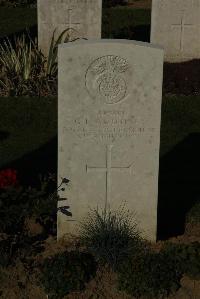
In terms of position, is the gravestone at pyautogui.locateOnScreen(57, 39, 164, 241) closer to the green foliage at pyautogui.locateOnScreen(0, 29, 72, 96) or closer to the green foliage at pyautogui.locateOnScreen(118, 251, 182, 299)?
the green foliage at pyautogui.locateOnScreen(118, 251, 182, 299)

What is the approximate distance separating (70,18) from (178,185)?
5835mm

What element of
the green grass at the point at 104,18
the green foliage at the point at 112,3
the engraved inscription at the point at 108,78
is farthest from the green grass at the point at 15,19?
the engraved inscription at the point at 108,78

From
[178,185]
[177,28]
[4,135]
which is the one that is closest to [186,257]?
[178,185]

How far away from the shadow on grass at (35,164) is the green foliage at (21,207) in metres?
1.24

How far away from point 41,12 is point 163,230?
22.8ft

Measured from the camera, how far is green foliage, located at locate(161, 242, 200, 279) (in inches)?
257

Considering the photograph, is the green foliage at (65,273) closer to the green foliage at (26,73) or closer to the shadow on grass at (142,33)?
the green foliage at (26,73)

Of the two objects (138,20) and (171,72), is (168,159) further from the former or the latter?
(138,20)

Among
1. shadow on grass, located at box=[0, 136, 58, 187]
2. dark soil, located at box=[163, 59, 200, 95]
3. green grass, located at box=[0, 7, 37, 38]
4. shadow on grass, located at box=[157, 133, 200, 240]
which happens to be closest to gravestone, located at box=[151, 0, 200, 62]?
A: dark soil, located at box=[163, 59, 200, 95]

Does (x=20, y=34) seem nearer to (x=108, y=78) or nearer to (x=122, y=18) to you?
(x=122, y=18)

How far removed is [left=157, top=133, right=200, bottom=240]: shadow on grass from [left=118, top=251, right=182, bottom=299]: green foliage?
3.16ft

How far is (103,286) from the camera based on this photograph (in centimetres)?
647

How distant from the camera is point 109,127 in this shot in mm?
6844

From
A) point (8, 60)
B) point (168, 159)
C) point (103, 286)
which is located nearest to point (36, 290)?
point (103, 286)
